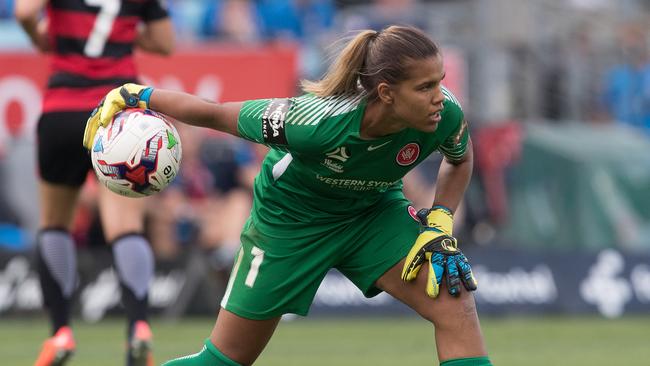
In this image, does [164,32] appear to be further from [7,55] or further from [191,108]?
[7,55]

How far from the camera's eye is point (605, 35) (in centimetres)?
1845

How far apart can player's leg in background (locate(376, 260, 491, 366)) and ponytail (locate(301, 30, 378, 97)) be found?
2.58ft

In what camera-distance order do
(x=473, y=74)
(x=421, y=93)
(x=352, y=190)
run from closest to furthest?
(x=421, y=93) → (x=352, y=190) → (x=473, y=74)

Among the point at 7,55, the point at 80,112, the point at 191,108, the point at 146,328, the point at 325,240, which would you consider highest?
the point at 191,108

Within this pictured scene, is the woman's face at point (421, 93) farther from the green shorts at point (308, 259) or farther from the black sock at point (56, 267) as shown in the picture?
the black sock at point (56, 267)

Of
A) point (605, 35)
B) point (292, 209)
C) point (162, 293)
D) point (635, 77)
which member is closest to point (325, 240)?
point (292, 209)

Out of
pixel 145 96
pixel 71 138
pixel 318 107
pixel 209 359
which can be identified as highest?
pixel 318 107

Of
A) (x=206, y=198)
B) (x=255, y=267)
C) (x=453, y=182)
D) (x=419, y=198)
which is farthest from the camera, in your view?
(x=419, y=198)

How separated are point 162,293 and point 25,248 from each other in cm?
138

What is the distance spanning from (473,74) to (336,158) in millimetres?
→ 9783

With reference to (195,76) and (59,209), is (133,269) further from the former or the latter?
(195,76)

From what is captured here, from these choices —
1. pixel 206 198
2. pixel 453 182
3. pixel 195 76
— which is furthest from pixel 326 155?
pixel 195 76

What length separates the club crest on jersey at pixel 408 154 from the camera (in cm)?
543

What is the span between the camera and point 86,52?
285 inches
